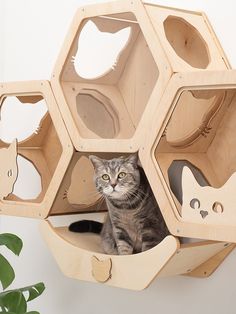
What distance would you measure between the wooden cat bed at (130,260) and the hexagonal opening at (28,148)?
169 millimetres

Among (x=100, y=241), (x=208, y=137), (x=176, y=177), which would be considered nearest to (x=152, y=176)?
(x=176, y=177)

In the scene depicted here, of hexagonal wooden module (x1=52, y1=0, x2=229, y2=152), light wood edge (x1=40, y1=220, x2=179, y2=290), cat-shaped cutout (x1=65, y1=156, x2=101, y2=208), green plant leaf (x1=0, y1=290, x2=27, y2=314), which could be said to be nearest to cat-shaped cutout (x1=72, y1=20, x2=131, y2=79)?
hexagonal wooden module (x1=52, y1=0, x2=229, y2=152)

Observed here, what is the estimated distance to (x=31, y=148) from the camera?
66.7 inches

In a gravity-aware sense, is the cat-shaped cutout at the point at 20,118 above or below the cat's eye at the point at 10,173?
above

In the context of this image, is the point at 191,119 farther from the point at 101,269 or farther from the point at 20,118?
the point at 20,118

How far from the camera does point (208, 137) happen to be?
1397mm

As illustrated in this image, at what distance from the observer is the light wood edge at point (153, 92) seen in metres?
1.24

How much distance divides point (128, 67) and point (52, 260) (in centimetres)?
64

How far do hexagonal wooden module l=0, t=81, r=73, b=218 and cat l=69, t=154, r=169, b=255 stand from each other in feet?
0.33

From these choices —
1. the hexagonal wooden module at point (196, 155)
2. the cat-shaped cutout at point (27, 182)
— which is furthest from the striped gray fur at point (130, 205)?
the cat-shaped cutout at point (27, 182)

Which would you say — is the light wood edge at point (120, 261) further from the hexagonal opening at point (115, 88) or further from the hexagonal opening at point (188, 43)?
the hexagonal opening at point (188, 43)

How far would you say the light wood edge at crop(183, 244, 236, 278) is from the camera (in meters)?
1.45

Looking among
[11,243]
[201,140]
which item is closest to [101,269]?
[11,243]

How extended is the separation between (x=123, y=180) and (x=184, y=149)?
5.9 inches
